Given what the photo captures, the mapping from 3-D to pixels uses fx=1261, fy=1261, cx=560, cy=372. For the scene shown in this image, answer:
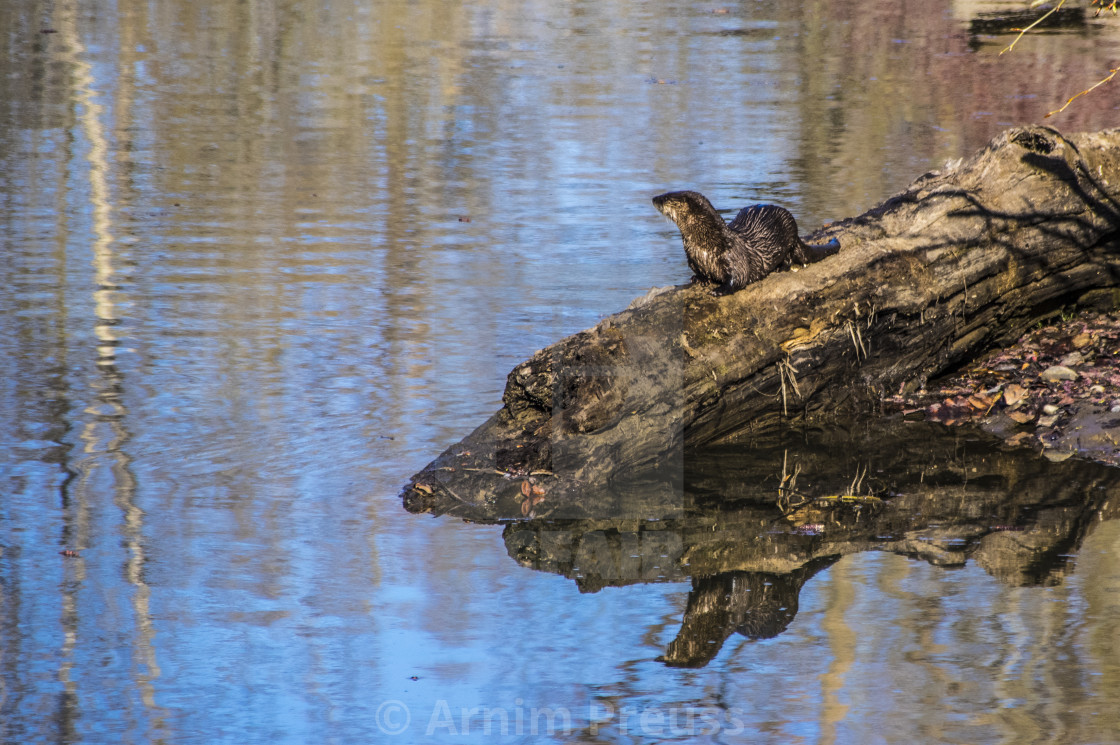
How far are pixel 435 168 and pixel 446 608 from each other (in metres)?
8.65

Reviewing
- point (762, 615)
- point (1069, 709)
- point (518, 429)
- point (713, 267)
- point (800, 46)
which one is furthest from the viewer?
point (800, 46)

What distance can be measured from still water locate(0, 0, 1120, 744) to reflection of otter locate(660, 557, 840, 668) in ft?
0.14

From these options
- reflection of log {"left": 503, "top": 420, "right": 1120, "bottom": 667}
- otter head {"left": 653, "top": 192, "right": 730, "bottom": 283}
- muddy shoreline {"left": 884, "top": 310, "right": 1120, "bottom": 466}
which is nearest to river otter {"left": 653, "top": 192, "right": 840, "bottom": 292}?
otter head {"left": 653, "top": 192, "right": 730, "bottom": 283}

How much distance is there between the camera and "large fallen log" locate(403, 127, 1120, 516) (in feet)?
20.2

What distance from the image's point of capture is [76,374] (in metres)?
7.66

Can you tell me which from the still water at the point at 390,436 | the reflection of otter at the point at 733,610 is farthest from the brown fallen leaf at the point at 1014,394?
the reflection of otter at the point at 733,610

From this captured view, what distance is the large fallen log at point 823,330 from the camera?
616 cm

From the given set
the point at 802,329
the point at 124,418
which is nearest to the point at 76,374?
the point at 124,418

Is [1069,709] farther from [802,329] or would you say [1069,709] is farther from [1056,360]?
[1056,360]

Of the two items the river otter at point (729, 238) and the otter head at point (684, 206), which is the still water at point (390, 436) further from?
the otter head at point (684, 206)

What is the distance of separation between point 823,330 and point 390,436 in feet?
7.94

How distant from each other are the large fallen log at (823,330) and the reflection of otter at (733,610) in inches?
42.2

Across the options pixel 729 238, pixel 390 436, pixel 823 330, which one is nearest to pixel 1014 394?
pixel 823 330

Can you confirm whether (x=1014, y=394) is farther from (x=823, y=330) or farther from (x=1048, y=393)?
(x=823, y=330)
